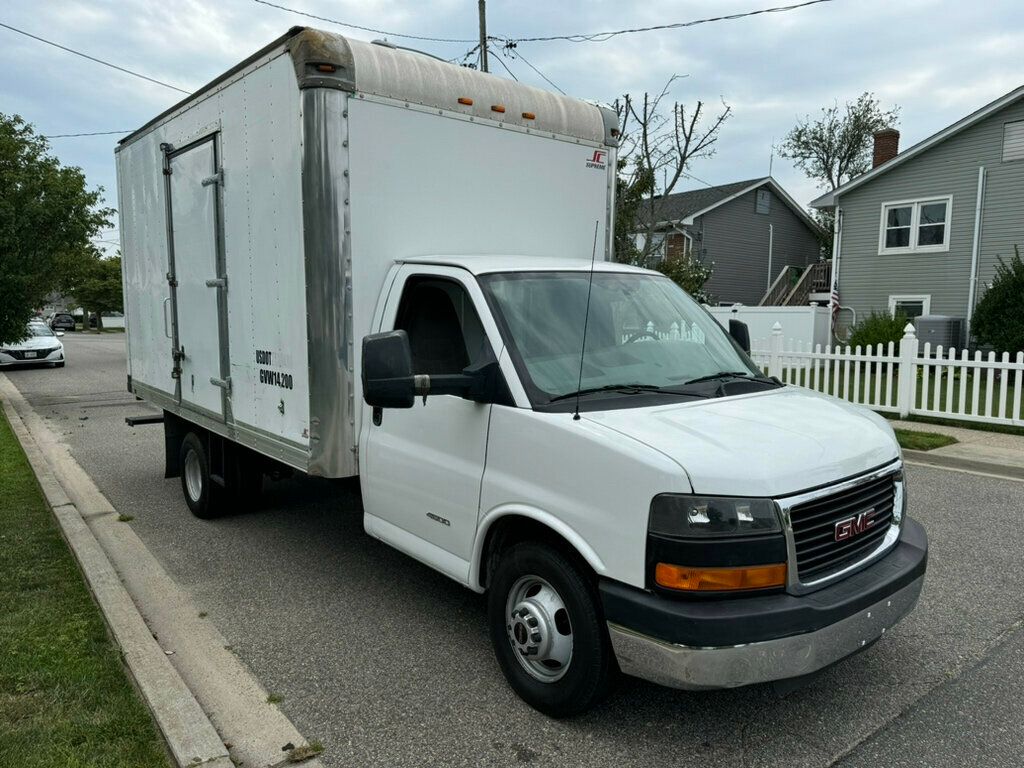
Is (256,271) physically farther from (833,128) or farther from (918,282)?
(833,128)

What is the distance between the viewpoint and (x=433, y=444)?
3916 mm

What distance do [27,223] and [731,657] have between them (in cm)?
1734

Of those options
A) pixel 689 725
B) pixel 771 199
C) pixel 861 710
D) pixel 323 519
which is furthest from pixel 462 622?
pixel 771 199

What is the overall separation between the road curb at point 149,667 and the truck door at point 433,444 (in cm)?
127

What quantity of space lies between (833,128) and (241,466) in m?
48.3

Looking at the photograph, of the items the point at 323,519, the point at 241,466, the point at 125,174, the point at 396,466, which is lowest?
the point at 323,519

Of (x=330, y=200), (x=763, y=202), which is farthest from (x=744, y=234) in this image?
(x=330, y=200)

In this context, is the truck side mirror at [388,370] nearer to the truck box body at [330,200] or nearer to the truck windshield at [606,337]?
the truck windshield at [606,337]

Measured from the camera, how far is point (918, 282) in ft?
72.6

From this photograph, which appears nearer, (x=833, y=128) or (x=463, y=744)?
(x=463, y=744)

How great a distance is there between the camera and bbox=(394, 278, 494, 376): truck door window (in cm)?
396

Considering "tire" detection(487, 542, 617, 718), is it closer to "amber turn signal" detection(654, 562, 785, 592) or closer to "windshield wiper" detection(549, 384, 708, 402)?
"amber turn signal" detection(654, 562, 785, 592)

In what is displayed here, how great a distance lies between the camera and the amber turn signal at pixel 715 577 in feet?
9.06

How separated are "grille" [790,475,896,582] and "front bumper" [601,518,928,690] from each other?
11cm
